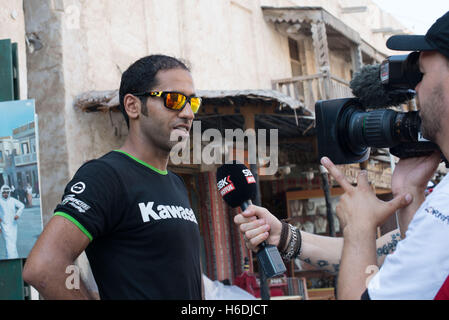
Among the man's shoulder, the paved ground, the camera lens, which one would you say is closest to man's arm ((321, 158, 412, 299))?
the camera lens

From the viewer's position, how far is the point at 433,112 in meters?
1.58

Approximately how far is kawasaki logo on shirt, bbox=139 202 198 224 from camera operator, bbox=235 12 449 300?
788mm

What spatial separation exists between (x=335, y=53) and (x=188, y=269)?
14251 millimetres

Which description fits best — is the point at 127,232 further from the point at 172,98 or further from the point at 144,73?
the point at 144,73

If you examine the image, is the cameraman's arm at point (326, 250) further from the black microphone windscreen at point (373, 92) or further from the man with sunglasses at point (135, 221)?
the black microphone windscreen at point (373, 92)

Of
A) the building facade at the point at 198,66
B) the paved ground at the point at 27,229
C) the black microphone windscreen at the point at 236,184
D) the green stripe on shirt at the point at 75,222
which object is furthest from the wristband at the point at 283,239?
the building facade at the point at 198,66

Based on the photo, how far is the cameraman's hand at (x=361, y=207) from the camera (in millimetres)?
1713

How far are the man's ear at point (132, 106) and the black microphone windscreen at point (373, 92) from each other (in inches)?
43.5

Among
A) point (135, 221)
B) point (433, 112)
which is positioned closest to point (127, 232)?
point (135, 221)

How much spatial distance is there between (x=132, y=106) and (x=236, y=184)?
30.2 inches

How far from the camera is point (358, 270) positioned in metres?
1.65

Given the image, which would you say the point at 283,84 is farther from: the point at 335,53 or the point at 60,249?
the point at 60,249

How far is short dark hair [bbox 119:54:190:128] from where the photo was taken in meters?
2.69
